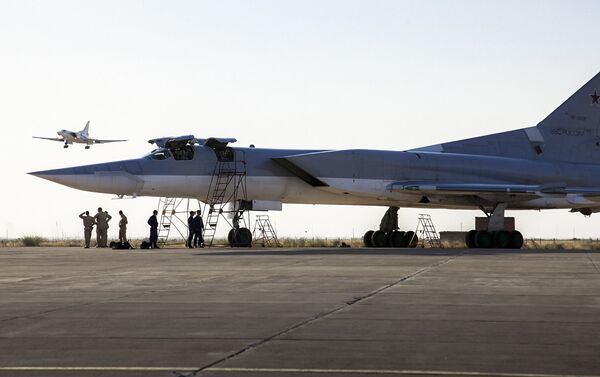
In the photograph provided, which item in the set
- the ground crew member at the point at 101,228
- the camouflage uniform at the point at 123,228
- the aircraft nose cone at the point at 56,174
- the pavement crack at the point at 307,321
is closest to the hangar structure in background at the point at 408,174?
the aircraft nose cone at the point at 56,174

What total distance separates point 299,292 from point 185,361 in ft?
18.3

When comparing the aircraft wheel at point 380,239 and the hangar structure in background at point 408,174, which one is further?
the aircraft wheel at point 380,239

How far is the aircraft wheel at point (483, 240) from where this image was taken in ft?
103

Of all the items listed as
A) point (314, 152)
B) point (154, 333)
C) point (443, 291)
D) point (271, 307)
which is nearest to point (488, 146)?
point (314, 152)

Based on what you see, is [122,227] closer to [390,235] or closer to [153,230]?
[153,230]

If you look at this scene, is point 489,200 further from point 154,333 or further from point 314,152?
point 154,333

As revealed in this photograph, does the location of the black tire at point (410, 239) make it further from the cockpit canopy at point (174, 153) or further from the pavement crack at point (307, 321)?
the pavement crack at point (307, 321)

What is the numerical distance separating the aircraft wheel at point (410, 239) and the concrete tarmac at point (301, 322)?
58.7ft

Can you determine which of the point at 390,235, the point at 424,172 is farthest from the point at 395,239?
the point at 424,172

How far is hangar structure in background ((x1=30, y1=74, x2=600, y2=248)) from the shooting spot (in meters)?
30.0

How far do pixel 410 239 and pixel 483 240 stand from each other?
4.15m

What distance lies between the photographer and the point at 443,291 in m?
12.7

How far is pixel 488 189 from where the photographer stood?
104 feet

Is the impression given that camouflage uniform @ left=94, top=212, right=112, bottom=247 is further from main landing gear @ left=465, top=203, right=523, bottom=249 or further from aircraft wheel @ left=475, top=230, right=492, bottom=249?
aircraft wheel @ left=475, top=230, right=492, bottom=249
